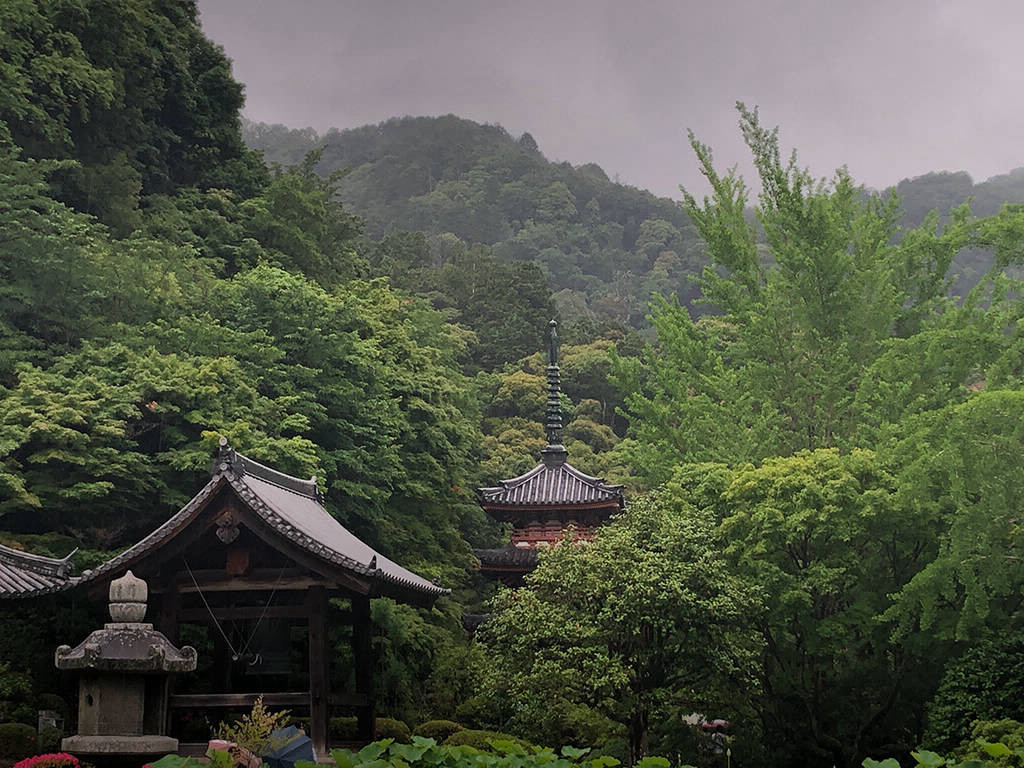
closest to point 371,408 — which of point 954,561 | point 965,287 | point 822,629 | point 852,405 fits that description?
point 852,405

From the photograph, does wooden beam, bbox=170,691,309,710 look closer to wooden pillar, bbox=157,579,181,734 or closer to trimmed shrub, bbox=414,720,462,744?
wooden pillar, bbox=157,579,181,734

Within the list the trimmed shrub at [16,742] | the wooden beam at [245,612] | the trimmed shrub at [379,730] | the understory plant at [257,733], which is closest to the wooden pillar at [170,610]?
the wooden beam at [245,612]

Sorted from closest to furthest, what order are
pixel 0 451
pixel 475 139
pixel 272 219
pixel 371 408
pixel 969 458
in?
pixel 969 458, pixel 0 451, pixel 371 408, pixel 272 219, pixel 475 139

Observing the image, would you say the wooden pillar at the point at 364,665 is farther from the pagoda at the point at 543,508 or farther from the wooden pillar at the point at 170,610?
the pagoda at the point at 543,508

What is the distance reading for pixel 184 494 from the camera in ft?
70.2

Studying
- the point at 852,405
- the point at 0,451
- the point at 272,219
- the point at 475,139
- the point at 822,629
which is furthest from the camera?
the point at 475,139

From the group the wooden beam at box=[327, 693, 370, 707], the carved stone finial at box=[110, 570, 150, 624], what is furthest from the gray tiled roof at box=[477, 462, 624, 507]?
the carved stone finial at box=[110, 570, 150, 624]

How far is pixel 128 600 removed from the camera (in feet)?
33.7

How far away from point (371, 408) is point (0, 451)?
8.94 m

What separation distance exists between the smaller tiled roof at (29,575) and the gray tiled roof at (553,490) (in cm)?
1423

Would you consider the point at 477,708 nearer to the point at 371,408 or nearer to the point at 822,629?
the point at 822,629

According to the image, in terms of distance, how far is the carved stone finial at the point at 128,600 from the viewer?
398 inches

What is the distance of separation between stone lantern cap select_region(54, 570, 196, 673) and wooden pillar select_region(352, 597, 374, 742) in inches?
282

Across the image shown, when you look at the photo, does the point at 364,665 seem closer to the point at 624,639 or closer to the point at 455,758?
the point at 624,639
